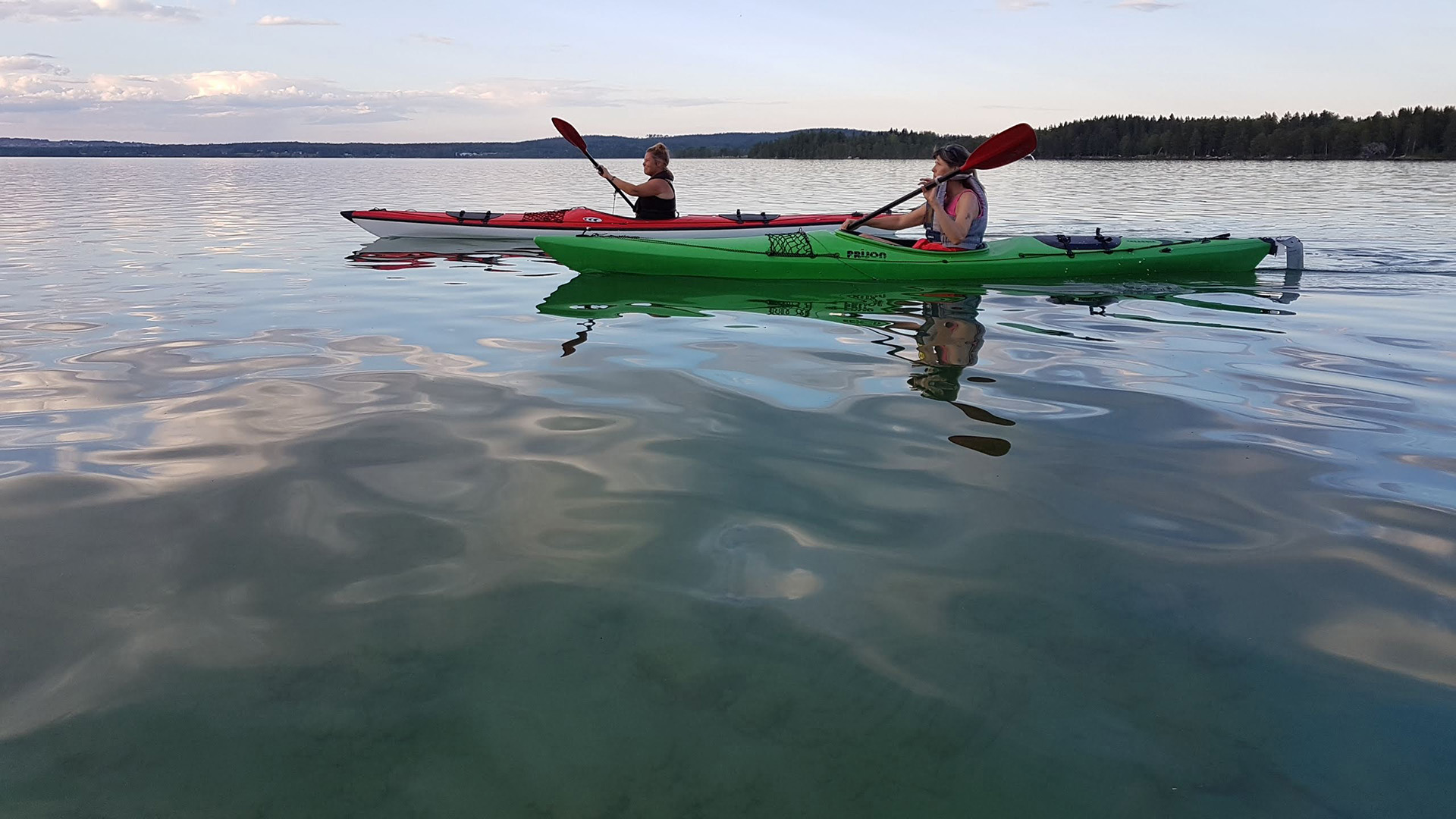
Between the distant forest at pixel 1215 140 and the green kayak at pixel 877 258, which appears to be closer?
the green kayak at pixel 877 258

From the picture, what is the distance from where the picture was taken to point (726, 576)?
286 centimetres

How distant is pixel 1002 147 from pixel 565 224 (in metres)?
6.19

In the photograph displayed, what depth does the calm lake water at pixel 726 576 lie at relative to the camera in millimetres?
1983

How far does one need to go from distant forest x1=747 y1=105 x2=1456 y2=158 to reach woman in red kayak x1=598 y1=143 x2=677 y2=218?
7657 centimetres

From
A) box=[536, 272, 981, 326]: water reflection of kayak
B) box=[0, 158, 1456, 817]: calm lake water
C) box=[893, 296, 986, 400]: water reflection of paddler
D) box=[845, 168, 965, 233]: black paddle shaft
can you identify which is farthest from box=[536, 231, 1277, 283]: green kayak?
box=[0, 158, 1456, 817]: calm lake water

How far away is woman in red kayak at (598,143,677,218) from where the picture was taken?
11.8 m

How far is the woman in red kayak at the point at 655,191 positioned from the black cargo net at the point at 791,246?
9.62 ft

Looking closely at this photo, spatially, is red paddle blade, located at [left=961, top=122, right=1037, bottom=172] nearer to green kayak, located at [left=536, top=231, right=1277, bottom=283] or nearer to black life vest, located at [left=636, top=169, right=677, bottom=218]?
green kayak, located at [left=536, top=231, right=1277, bottom=283]

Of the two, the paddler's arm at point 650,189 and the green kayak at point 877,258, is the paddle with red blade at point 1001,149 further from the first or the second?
the paddler's arm at point 650,189

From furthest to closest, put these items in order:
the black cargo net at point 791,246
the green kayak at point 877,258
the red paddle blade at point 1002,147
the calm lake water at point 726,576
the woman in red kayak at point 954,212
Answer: the black cargo net at point 791,246, the green kayak at point 877,258, the woman in red kayak at point 954,212, the red paddle blade at point 1002,147, the calm lake water at point 726,576

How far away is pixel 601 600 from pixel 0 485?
9.03 ft

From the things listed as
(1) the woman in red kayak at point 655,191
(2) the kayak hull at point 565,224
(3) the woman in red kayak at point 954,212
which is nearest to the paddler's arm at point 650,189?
(1) the woman in red kayak at point 655,191

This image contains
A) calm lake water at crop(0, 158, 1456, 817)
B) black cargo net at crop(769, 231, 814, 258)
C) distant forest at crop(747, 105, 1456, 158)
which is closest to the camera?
calm lake water at crop(0, 158, 1456, 817)

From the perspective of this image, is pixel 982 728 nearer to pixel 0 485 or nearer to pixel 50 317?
pixel 0 485
